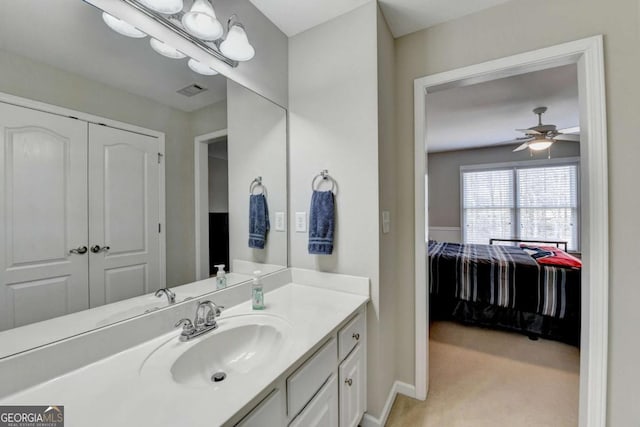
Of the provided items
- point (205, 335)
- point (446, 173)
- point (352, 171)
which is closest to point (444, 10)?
point (352, 171)

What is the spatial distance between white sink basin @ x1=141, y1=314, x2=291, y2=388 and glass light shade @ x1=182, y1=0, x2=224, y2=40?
4.19ft

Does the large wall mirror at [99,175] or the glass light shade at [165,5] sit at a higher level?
the glass light shade at [165,5]

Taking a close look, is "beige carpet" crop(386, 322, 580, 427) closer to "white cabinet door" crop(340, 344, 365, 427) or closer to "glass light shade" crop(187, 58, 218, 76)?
"white cabinet door" crop(340, 344, 365, 427)

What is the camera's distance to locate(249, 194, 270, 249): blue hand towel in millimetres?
1605

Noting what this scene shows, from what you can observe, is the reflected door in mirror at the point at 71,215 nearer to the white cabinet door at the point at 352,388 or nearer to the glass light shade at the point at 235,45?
the glass light shade at the point at 235,45

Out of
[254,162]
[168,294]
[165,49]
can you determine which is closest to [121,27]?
[165,49]

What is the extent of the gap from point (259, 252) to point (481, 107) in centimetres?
333

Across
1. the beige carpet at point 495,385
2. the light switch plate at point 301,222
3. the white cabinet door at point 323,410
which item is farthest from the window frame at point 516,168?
the white cabinet door at point 323,410

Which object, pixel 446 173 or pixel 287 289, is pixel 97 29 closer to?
pixel 287 289

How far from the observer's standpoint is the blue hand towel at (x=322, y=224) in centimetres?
154

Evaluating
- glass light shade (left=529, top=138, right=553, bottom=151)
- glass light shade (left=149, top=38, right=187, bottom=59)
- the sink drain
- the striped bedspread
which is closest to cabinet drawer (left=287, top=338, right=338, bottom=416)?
the sink drain

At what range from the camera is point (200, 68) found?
1249 millimetres

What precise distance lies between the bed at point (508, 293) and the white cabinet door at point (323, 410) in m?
2.25

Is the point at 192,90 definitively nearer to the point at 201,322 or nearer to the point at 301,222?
the point at 301,222
